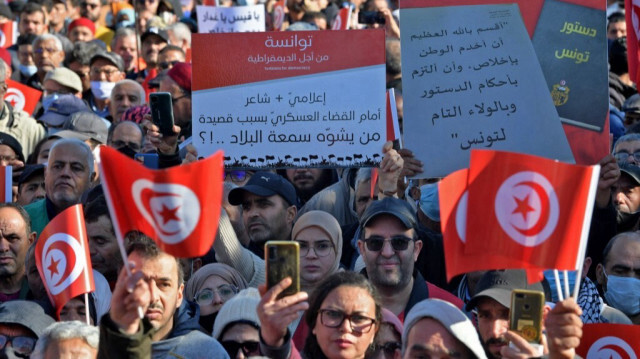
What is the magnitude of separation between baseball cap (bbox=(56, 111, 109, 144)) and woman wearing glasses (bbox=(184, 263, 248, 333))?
9.38 ft

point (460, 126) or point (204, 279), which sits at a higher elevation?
point (460, 126)

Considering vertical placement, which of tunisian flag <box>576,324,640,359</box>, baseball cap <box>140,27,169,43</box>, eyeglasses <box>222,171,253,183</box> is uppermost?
baseball cap <box>140,27,169,43</box>

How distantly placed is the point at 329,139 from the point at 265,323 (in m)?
2.90

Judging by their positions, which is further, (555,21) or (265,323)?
(555,21)

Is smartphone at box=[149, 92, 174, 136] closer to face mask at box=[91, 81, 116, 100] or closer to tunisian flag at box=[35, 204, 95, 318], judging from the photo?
tunisian flag at box=[35, 204, 95, 318]

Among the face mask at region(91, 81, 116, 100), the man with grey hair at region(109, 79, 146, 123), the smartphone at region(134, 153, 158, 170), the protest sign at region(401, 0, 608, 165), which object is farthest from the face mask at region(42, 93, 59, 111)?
the protest sign at region(401, 0, 608, 165)

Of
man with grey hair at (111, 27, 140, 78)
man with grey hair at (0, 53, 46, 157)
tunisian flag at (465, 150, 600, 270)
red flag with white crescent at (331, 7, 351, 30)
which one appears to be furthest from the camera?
man with grey hair at (111, 27, 140, 78)

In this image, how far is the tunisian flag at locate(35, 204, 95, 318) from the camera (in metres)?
6.36

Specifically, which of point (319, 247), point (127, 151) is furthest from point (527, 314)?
point (127, 151)

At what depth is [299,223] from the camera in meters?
7.45

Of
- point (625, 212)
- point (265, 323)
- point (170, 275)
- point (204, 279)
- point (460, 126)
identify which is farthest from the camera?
point (625, 212)

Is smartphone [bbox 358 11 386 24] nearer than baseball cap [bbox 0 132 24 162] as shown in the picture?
No

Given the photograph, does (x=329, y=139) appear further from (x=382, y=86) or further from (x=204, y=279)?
(x=204, y=279)

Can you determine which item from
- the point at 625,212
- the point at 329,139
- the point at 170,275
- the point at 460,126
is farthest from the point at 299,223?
the point at 625,212
